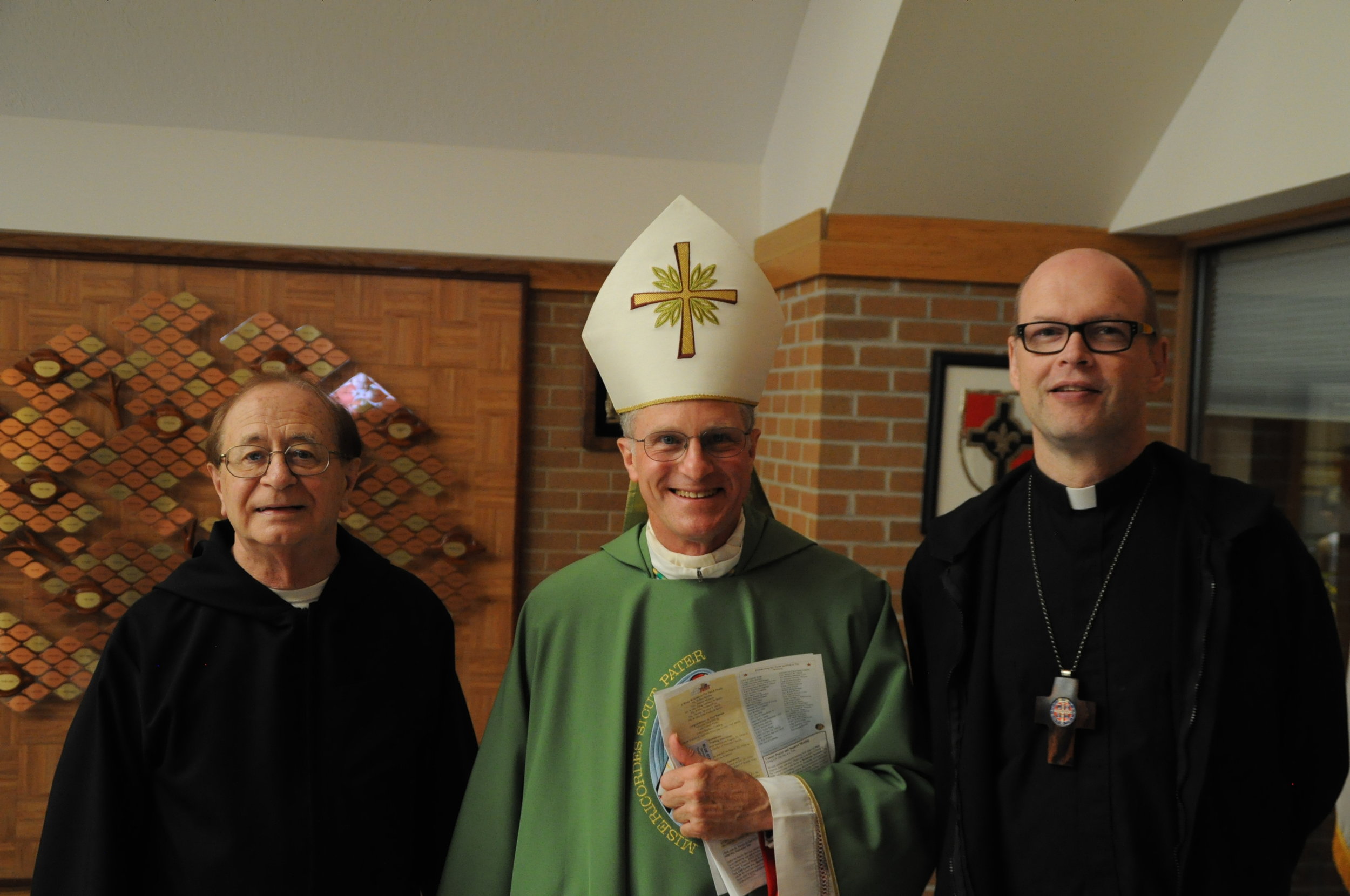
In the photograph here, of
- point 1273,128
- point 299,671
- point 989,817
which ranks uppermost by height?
point 1273,128

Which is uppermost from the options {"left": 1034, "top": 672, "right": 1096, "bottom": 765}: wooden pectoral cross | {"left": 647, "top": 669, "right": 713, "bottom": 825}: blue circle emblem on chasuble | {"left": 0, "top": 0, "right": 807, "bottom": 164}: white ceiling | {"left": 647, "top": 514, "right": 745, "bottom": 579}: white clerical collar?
{"left": 0, "top": 0, "right": 807, "bottom": 164}: white ceiling

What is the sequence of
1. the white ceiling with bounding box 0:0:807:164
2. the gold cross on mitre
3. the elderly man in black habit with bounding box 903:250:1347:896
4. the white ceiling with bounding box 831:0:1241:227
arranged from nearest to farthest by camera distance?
the elderly man in black habit with bounding box 903:250:1347:896 → the gold cross on mitre → the white ceiling with bounding box 831:0:1241:227 → the white ceiling with bounding box 0:0:807:164

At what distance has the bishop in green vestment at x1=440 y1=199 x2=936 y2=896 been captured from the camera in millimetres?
1809

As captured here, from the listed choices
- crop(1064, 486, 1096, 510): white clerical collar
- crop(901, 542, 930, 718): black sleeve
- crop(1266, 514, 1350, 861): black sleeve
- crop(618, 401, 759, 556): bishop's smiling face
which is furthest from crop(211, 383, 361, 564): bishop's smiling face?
crop(1266, 514, 1350, 861): black sleeve

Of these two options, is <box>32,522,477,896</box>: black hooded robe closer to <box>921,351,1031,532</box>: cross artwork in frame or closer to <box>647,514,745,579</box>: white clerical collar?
<box>647,514,745,579</box>: white clerical collar

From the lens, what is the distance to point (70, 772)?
5.90 feet

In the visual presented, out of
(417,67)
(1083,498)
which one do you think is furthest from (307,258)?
(1083,498)

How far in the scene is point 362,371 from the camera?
4.32m

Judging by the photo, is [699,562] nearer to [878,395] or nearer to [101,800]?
[101,800]

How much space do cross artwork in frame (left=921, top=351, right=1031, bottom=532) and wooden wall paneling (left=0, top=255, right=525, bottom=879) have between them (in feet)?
6.00

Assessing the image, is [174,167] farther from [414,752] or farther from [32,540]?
[414,752]

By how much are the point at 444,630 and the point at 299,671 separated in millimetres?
313

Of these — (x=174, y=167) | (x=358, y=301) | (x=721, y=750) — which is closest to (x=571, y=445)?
(x=358, y=301)

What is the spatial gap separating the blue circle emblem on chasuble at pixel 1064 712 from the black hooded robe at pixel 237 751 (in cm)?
120
